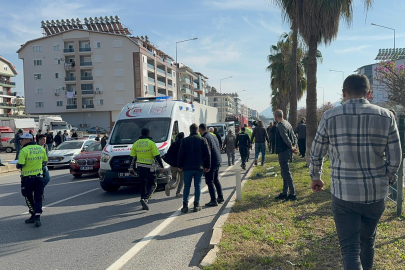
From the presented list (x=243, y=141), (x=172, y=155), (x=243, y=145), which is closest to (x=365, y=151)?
(x=172, y=155)

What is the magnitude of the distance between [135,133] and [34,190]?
411 centimetres

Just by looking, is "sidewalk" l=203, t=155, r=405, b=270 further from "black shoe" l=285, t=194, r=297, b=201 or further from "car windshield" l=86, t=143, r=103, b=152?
"car windshield" l=86, t=143, r=103, b=152

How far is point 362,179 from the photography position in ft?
9.78

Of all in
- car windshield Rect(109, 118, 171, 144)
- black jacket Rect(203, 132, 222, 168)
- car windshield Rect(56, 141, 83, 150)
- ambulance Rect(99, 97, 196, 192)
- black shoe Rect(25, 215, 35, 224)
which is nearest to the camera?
black shoe Rect(25, 215, 35, 224)

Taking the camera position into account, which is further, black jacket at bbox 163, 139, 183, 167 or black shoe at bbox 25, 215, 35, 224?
black jacket at bbox 163, 139, 183, 167

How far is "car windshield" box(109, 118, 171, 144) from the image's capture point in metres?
10.6

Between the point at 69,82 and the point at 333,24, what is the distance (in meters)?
57.6

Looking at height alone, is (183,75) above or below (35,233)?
above

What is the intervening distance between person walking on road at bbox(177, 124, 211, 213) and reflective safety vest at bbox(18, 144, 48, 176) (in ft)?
9.39

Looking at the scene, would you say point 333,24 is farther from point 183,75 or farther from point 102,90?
point 183,75

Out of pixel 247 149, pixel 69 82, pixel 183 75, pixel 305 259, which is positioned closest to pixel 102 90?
pixel 69 82

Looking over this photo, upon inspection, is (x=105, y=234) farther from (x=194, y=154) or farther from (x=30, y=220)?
(x=194, y=154)

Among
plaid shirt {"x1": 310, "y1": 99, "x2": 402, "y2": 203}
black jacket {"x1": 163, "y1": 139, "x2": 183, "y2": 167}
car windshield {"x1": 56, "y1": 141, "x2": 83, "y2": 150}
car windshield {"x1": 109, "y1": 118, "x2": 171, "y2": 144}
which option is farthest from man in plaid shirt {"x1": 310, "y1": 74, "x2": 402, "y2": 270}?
car windshield {"x1": 56, "y1": 141, "x2": 83, "y2": 150}

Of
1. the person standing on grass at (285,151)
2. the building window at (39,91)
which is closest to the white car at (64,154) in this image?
the person standing on grass at (285,151)
